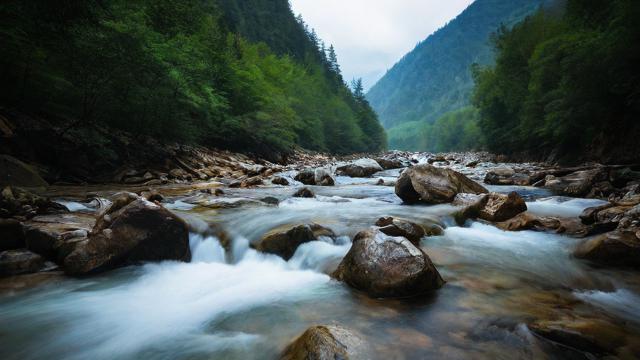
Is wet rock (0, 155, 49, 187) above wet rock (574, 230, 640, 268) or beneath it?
above

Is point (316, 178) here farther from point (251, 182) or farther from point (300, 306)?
point (300, 306)

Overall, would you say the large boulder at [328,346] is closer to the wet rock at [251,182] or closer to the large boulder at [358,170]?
the wet rock at [251,182]

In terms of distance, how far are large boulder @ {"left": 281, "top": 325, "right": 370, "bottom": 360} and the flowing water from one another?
17 cm

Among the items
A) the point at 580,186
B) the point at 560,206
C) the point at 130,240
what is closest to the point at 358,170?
the point at 580,186

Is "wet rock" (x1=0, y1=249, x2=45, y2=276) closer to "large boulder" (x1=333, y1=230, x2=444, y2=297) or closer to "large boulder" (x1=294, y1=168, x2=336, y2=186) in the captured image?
"large boulder" (x1=333, y1=230, x2=444, y2=297)

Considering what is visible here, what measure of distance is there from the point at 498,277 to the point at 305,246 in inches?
99.9

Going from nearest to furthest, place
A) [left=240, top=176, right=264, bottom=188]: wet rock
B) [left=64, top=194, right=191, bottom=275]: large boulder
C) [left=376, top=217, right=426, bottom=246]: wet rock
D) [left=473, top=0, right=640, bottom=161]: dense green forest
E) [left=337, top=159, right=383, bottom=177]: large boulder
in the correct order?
[left=64, top=194, right=191, bottom=275]: large boulder < [left=376, top=217, right=426, bottom=246]: wet rock < [left=240, top=176, right=264, bottom=188]: wet rock < [left=473, top=0, right=640, bottom=161]: dense green forest < [left=337, top=159, right=383, bottom=177]: large boulder

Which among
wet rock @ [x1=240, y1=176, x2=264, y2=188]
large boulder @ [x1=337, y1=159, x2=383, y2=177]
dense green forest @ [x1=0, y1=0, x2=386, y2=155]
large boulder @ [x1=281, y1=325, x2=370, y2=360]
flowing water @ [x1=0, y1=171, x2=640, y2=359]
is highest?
dense green forest @ [x1=0, y1=0, x2=386, y2=155]

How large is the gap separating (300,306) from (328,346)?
4.30 ft

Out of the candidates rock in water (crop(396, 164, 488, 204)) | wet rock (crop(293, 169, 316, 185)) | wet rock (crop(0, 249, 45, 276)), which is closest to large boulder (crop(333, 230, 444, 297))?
wet rock (crop(0, 249, 45, 276))

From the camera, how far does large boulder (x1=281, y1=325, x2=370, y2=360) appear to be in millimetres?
2176

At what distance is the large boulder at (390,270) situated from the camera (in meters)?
3.33

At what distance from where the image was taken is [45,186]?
358 inches

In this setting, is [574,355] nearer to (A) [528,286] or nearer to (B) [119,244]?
(A) [528,286]
